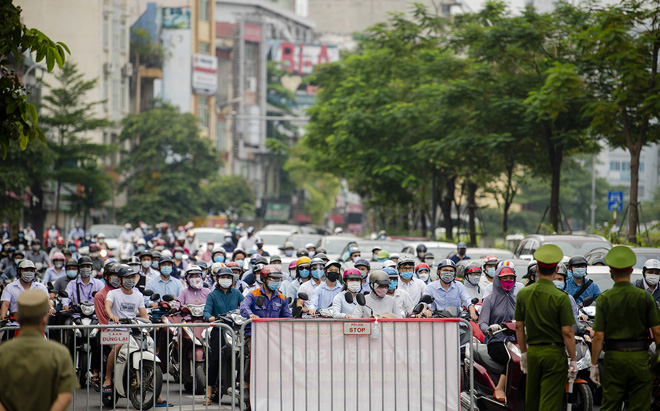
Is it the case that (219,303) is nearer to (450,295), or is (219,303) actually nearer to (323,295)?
(323,295)

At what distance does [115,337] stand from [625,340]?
17.0ft

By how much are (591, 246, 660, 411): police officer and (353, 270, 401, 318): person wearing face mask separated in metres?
3.36

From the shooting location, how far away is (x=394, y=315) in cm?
1136

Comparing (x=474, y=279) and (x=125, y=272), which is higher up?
(x=125, y=272)

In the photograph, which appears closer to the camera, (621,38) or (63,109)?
(621,38)

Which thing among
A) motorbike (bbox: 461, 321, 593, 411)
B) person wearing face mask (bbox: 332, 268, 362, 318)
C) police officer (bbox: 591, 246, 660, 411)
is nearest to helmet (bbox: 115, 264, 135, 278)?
person wearing face mask (bbox: 332, 268, 362, 318)

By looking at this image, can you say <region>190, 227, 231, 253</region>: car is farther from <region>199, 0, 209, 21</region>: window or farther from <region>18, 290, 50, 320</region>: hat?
<region>199, 0, 209, 21</region>: window

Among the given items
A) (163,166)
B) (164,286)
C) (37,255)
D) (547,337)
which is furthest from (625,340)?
(163,166)

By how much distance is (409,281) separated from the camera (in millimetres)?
14500

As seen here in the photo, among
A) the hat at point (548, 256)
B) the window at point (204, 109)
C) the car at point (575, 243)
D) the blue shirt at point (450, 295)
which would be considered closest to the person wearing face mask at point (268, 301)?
the blue shirt at point (450, 295)

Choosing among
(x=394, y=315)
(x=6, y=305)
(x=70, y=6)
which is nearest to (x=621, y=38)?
(x=394, y=315)

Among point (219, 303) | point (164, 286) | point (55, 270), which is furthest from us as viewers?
point (55, 270)

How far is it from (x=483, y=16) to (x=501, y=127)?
3.48 metres

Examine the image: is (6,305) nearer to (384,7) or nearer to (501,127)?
(501,127)
